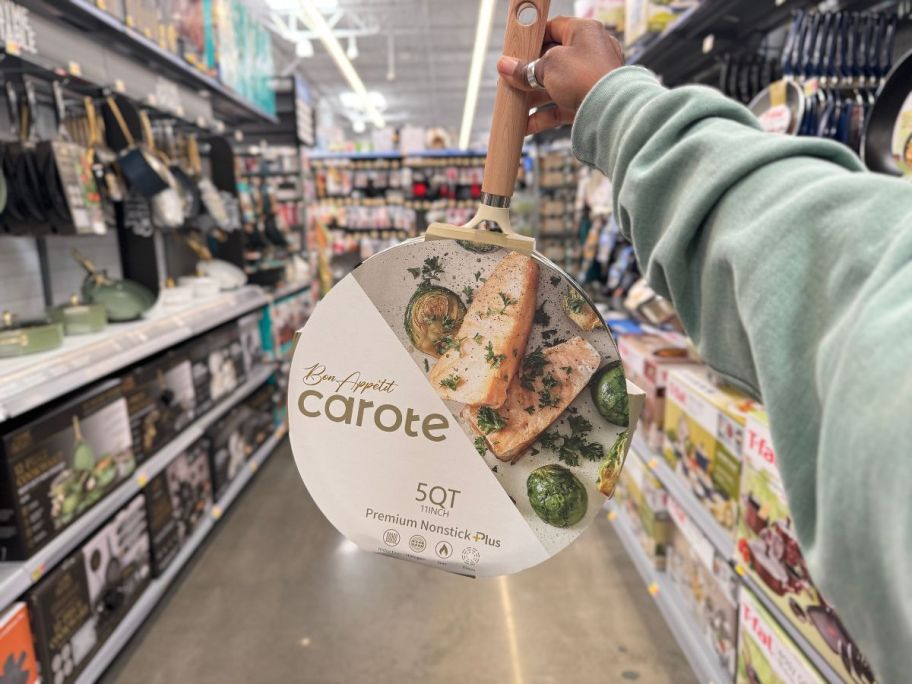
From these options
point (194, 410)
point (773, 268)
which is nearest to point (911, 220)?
point (773, 268)

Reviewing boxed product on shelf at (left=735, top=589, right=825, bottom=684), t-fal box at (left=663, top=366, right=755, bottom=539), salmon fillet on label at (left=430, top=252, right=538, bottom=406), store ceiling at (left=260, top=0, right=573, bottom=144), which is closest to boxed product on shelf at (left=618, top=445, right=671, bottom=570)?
t-fal box at (left=663, top=366, right=755, bottom=539)

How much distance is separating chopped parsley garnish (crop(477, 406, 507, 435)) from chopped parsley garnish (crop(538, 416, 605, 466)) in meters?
0.05

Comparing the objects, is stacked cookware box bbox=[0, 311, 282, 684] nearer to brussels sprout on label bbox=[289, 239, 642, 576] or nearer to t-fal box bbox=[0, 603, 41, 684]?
t-fal box bbox=[0, 603, 41, 684]

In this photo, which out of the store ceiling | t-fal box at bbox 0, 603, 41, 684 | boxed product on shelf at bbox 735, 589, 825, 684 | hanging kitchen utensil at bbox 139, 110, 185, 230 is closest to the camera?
boxed product on shelf at bbox 735, 589, 825, 684

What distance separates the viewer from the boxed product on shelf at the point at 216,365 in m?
2.91

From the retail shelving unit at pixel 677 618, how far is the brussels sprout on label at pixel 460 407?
5.26 feet

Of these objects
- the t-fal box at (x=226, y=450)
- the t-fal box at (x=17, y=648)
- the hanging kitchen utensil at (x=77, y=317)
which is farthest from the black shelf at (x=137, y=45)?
the t-fal box at (x=17, y=648)

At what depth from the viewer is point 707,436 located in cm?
194

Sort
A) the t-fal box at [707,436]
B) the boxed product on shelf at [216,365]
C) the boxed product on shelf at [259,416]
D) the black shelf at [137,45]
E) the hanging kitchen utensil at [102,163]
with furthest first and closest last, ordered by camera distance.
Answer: the boxed product on shelf at [259,416]
the boxed product on shelf at [216,365]
the hanging kitchen utensil at [102,163]
the black shelf at [137,45]
the t-fal box at [707,436]

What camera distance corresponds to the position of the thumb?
655 millimetres

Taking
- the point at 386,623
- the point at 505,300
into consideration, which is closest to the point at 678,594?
the point at 386,623

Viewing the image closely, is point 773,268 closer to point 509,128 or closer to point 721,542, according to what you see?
point 509,128

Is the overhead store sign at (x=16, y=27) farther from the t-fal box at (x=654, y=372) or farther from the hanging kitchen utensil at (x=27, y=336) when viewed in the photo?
the t-fal box at (x=654, y=372)

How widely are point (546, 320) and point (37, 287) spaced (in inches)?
104
